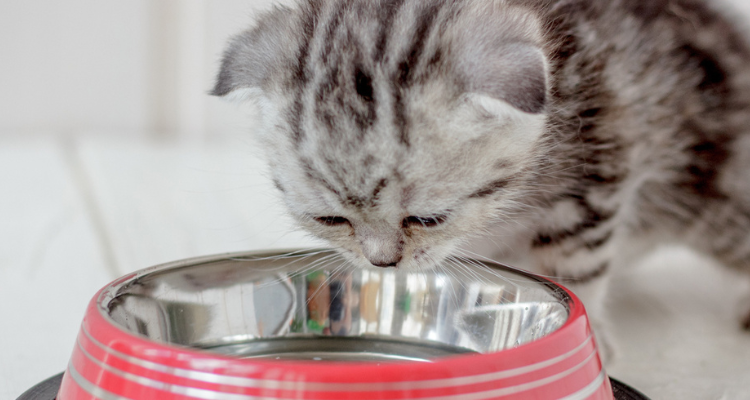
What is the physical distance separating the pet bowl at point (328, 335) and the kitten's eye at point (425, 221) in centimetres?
9

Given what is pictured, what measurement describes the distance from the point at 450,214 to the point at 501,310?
127mm

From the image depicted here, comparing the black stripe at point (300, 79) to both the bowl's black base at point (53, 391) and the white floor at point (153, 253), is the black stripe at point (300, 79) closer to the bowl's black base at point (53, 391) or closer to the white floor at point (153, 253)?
the white floor at point (153, 253)

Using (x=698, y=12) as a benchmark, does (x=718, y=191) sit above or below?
below

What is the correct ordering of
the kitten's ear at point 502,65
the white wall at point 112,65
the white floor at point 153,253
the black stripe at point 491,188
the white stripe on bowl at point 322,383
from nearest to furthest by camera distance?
the white stripe on bowl at point 322,383, the kitten's ear at point 502,65, the black stripe at point 491,188, the white floor at point 153,253, the white wall at point 112,65

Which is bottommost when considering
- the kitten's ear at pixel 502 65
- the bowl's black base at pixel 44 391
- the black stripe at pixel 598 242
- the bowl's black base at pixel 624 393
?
the bowl's black base at pixel 44 391

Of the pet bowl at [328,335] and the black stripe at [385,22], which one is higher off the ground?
the black stripe at [385,22]

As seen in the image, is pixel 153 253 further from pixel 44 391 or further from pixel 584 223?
pixel 584 223

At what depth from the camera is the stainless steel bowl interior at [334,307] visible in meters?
0.81

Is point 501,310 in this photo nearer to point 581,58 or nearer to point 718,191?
point 581,58

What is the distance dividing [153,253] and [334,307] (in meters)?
0.68

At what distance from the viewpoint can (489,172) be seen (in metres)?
0.85

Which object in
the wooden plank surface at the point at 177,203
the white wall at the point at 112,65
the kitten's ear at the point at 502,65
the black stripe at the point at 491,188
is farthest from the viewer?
the white wall at the point at 112,65

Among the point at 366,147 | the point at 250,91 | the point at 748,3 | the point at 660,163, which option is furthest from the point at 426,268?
the point at 748,3

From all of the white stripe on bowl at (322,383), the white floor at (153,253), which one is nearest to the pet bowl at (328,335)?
the white stripe on bowl at (322,383)
